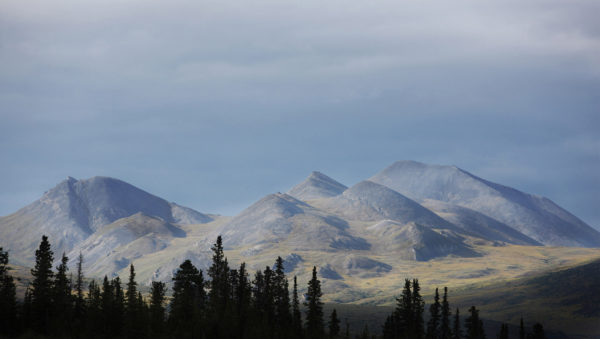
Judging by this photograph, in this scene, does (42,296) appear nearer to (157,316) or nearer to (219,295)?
(157,316)

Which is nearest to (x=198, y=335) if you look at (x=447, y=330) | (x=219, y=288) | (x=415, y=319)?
(x=219, y=288)

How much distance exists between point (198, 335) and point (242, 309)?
19351 millimetres

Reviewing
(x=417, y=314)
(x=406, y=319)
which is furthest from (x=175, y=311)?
(x=417, y=314)

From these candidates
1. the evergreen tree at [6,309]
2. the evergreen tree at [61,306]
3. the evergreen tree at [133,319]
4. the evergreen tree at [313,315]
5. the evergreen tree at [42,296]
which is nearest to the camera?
the evergreen tree at [6,309]

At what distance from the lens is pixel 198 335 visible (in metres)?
104

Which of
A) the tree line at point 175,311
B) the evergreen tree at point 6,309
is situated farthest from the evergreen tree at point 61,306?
the evergreen tree at point 6,309

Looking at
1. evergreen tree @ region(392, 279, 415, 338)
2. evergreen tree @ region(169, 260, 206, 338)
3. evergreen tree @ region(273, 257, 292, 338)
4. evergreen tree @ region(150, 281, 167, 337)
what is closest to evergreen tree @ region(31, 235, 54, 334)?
evergreen tree @ region(150, 281, 167, 337)

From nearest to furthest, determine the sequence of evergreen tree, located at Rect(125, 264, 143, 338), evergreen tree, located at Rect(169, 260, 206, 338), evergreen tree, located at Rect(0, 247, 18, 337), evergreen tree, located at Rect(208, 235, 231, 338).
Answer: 1. evergreen tree, located at Rect(0, 247, 18, 337)
2. evergreen tree, located at Rect(169, 260, 206, 338)
3. evergreen tree, located at Rect(208, 235, 231, 338)
4. evergreen tree, located at Rect(125, 264, 143, 338)

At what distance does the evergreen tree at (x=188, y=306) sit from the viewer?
10569 cm

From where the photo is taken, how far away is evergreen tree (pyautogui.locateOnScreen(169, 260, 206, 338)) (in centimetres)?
10569

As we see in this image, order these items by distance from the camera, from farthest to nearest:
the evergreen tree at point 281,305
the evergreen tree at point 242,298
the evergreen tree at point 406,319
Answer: the evergreen tree at point 406,319 → the evergreen tree at point 281,305 → the evergreen tree at point 242,298

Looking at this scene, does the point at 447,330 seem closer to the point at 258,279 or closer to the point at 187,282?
the point at 258,279

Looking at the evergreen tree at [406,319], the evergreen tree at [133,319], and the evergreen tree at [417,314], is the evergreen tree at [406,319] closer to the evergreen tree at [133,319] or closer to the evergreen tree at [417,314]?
the evergreen tree at [417,314]

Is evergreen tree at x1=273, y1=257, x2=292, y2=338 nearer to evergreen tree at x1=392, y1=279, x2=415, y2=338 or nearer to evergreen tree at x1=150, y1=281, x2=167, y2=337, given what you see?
evergreen tree at x1=392, y1=279, x2=415, y2=338
